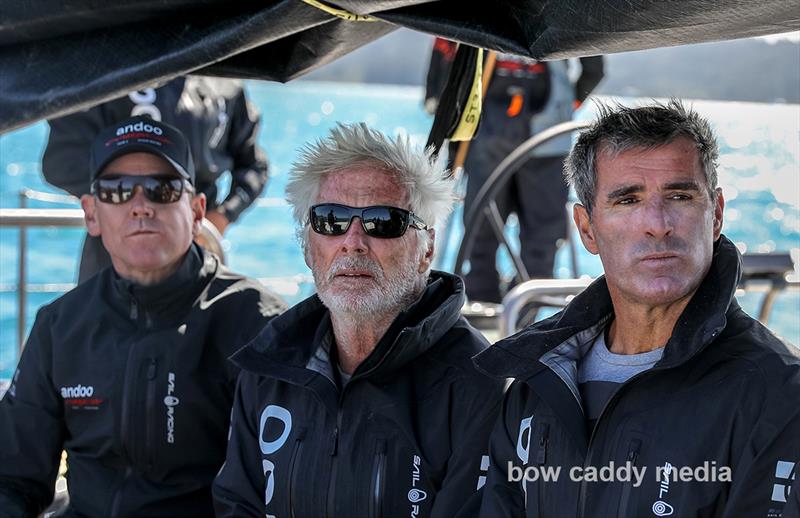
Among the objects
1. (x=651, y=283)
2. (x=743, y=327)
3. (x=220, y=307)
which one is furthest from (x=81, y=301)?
(x=743, y=327)

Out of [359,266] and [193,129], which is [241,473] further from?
[193,129]

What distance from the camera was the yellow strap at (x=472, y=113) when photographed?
8.14ft

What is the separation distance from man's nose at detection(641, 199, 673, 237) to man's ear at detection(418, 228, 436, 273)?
0.65 m

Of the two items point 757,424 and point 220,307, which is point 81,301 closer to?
point 220,307

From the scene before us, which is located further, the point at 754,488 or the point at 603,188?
the point at 603,188

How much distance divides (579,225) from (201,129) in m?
1.96

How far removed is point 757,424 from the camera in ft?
5.83

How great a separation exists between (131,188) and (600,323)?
1325mm

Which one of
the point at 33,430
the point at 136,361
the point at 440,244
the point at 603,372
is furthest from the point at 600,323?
the point at 440,244

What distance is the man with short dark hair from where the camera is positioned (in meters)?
1.81

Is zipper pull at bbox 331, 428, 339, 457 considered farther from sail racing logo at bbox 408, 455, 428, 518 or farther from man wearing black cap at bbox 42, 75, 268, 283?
man wearing black cap at bbox 42, 75, 268, 283

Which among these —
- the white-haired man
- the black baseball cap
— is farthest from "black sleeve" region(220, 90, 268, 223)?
the white-haired man

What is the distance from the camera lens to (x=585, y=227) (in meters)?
2.23

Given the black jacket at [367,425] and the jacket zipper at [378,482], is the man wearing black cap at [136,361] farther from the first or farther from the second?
the jacket zipper at [378,482]
